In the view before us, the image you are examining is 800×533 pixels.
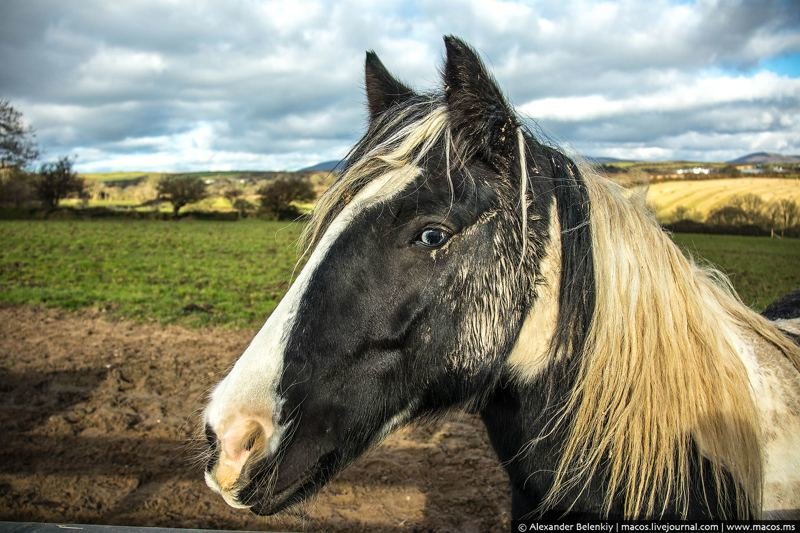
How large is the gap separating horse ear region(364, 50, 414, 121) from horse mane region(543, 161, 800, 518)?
1.11m

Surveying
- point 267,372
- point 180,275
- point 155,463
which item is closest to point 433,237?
point 267,372

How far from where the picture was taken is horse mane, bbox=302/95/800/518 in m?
1.86

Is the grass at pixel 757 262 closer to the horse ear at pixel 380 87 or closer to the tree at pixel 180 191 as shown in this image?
the horse ear at pixel 380 87

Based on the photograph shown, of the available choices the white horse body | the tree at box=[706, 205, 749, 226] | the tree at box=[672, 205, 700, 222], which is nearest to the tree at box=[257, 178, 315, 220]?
the tree at box=[672, 205, 700, 222]

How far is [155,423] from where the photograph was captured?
20.0 feet

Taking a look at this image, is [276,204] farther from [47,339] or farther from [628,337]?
[628,337]

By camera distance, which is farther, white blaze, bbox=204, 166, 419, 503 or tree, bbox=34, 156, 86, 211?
tree, bbox=34, 156, 86, 211

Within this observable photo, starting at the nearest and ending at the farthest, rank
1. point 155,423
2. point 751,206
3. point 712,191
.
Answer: point 155,423, point 712,191, point 751,206

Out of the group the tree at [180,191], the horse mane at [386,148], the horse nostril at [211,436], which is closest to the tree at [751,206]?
the horse mane at [386,148]

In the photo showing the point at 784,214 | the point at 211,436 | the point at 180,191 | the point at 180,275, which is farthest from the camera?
the point at 180,191

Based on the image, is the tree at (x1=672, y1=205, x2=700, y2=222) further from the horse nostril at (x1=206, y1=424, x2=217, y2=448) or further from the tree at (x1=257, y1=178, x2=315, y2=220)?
the tree at (x1=257, y1=178, x2=315, y2=220)

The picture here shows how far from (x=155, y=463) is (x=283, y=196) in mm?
40240

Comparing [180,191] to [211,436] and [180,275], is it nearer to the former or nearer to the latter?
[180,275]

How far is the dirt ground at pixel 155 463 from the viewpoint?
4.52m
